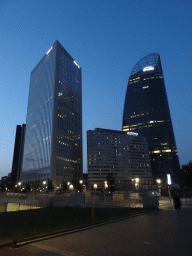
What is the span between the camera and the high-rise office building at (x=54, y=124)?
432 feet

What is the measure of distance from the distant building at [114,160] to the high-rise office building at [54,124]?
19.1 m

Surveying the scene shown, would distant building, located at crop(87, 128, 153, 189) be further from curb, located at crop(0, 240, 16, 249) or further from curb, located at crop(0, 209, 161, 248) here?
curb, located at crop(0, 240, 16, 249)

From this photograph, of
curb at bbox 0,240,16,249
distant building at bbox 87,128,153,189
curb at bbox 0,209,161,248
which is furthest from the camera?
distant building at bbox 87,128,153,189

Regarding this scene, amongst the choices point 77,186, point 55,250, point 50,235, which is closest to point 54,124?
point 77,186

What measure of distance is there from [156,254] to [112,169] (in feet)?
586

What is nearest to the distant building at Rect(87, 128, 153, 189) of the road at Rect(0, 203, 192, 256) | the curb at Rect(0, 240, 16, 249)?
the road at Rect(0, 203, 192, 256)

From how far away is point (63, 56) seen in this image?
521 ft

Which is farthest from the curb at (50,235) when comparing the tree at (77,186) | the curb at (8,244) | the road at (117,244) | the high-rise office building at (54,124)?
the high-rise office building at (54,124)

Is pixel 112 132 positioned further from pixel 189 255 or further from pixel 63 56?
pixel 189 255

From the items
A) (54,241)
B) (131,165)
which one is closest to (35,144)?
(131,165)

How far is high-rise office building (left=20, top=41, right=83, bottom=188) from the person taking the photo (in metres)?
132

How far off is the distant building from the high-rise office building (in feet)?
62.7

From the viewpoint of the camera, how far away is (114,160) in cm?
18462

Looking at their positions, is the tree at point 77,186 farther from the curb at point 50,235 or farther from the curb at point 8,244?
the curb at point 8,244
